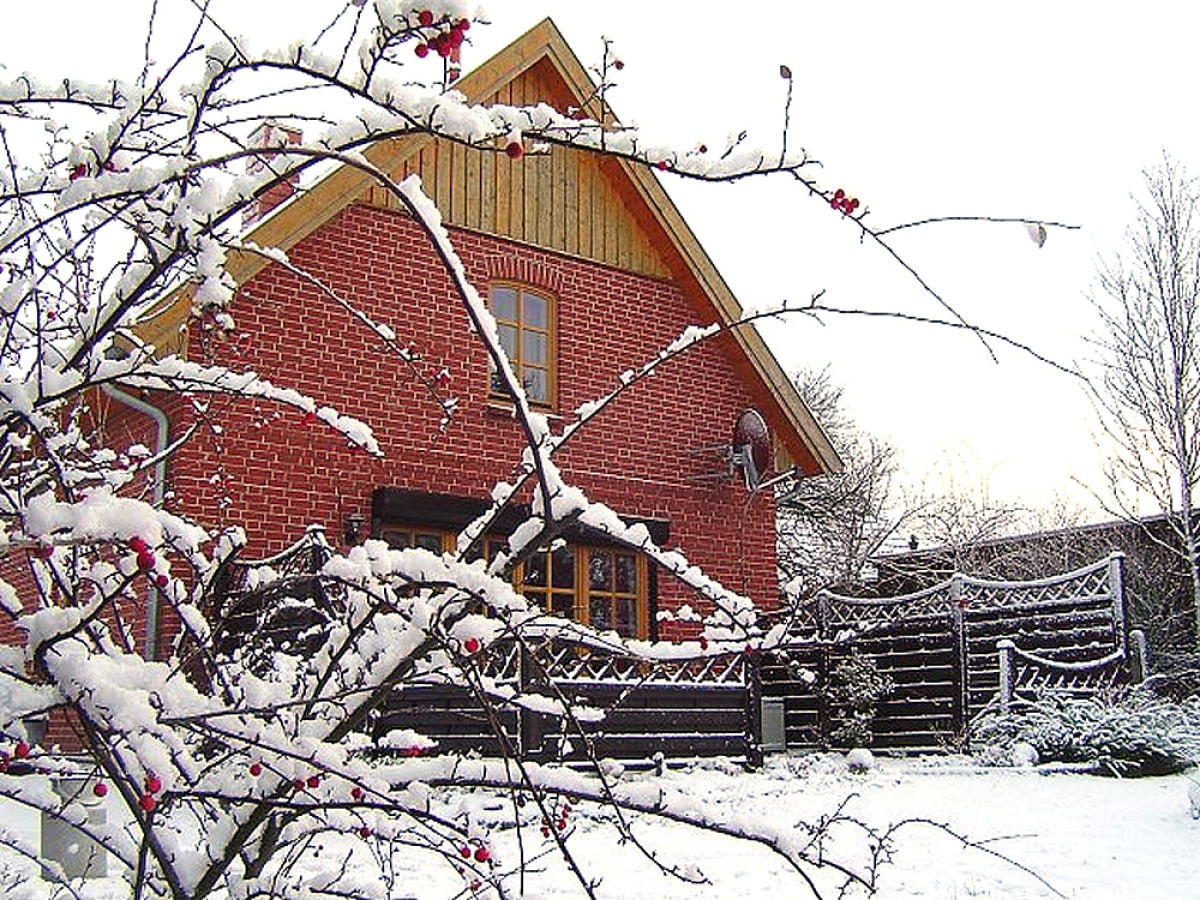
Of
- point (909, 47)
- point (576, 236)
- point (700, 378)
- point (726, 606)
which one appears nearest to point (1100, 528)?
point (700, 378)

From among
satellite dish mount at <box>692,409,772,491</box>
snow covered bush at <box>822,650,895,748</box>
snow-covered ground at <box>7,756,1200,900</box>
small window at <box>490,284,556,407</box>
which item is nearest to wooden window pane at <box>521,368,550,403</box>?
small window at <box>490,284,556,407</box>

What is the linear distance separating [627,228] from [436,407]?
2.90m

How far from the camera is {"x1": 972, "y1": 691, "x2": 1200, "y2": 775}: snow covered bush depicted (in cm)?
1029

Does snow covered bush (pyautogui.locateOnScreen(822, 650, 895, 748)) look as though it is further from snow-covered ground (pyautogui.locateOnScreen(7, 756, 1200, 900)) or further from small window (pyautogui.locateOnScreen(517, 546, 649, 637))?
snow-covered ground (pyautogui.locateOnScreen(7, 756, 1200, 900))

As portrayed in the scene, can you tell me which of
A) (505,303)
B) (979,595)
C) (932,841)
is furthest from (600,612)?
(979,595)

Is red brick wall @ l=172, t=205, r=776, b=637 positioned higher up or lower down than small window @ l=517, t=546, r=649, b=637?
higher up

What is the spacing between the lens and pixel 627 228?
12852 millimetres

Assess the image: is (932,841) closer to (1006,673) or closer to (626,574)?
(626,574)

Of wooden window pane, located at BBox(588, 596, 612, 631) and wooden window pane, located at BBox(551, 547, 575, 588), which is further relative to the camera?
wooden window pane, located at BBox(588, 596, 612, 631)

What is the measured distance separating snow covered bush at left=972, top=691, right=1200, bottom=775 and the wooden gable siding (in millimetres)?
5298

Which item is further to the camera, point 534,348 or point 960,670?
point 960,670

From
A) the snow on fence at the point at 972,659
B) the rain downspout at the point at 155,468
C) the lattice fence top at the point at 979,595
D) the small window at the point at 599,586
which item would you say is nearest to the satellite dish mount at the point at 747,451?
the small window at the point at 599,586

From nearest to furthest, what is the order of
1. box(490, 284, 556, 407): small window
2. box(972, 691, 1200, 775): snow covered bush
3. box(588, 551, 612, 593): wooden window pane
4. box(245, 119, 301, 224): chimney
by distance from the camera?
box(245, 119, 301, 224): chimney → box(972, 691, 1200, 775): snow covered bush → box(490, 284, 556, 407): small window → box(588, 551, 612, 593): wooden window pane

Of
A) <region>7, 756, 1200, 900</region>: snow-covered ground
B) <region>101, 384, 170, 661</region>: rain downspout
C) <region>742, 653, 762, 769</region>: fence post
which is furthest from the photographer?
<region>742, 653, 762, 769</region>: fence post
